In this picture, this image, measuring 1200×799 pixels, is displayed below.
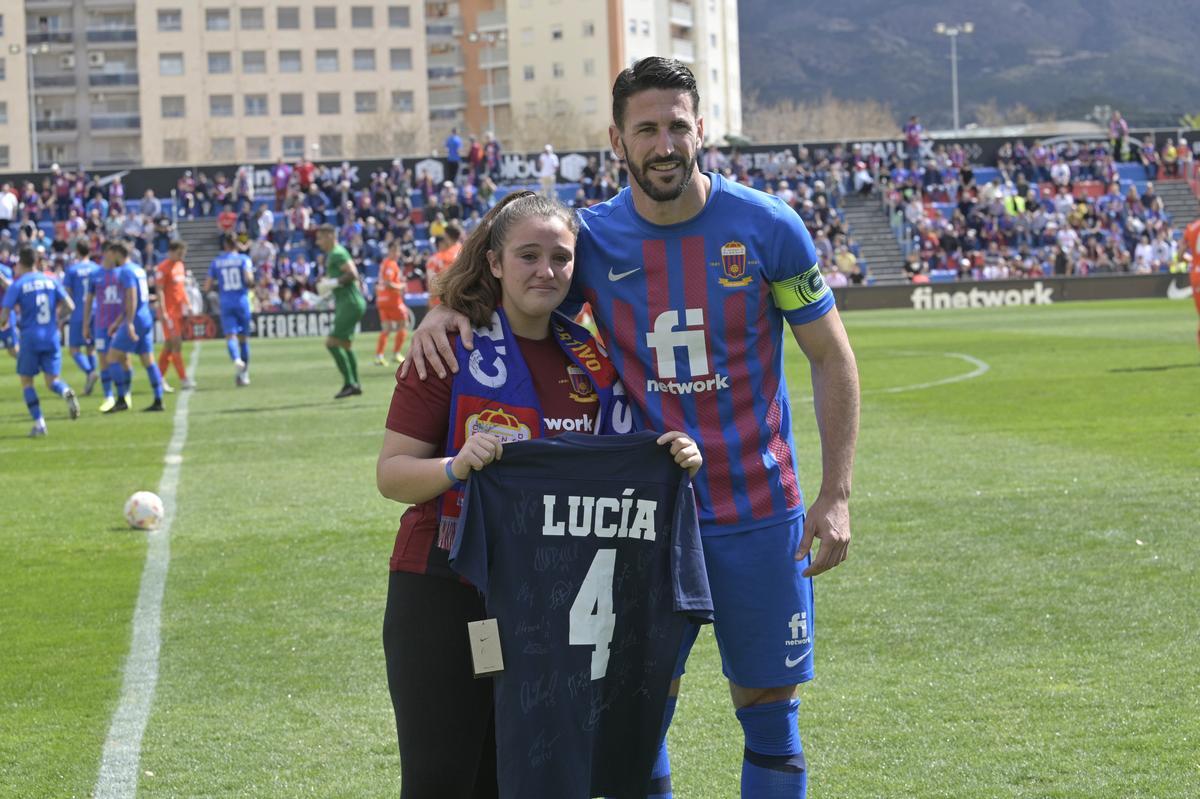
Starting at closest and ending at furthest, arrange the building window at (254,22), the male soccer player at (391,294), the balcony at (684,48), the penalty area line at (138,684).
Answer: the penalty area line at (138,684) < the male soccer player at (391,294) < the building window at (254,22) < the balcony at (684,48)

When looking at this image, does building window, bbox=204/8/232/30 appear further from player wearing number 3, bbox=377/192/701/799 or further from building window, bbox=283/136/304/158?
player wearing number 3, bbox=377/192/701/799

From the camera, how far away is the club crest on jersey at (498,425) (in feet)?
11.5

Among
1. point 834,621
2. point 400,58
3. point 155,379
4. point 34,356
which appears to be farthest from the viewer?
point 400,58

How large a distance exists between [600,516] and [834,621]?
12.4 ft

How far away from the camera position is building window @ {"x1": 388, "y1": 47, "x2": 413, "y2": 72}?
10406 cm

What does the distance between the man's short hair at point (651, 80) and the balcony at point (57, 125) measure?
352ft

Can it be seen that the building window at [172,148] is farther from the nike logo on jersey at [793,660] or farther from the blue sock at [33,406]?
the nike logo on jersey at [793,660]

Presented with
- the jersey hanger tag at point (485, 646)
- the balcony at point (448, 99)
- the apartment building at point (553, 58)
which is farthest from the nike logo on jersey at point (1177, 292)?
the balcony at point (448, 99)

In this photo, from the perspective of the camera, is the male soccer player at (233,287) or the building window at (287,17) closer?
the male soccer player at (233,287)

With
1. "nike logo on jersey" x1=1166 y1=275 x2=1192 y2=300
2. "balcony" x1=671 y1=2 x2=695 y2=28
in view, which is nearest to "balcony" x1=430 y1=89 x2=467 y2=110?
"balcony" x1=671 y1=2 x2=695 y2=28

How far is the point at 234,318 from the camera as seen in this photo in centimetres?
2139

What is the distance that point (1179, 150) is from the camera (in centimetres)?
5175

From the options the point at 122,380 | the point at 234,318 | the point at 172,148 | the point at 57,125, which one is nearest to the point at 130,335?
the point at 122,380

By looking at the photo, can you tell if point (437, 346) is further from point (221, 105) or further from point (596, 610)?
point (221, 105)
